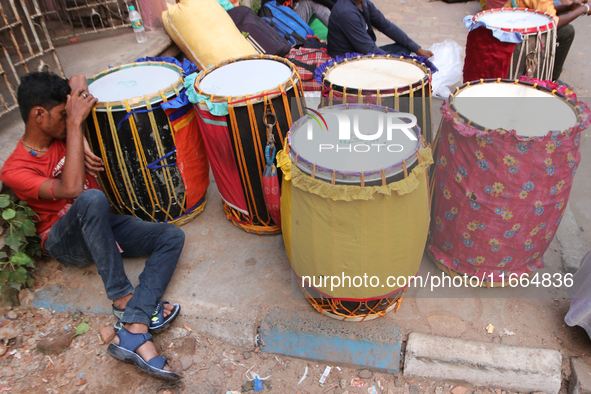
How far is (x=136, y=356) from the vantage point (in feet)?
6.20

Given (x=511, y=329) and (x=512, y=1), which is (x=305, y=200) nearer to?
(x=511, y=329)

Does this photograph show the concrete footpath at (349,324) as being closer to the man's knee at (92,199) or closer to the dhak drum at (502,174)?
the dhak drum at (502,174)

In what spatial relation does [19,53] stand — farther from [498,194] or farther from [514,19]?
[514,19]

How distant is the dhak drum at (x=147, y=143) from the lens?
2197mm

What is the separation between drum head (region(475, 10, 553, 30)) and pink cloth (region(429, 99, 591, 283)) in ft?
5.16

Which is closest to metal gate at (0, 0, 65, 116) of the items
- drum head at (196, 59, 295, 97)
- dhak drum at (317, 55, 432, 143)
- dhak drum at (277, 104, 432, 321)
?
drum head at (196, 59, 295, 97)

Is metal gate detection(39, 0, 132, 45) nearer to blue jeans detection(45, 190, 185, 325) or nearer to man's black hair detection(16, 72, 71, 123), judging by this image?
man's black hair detection(16, 72, 71, 123)

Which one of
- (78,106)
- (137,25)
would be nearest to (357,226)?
(78,106)

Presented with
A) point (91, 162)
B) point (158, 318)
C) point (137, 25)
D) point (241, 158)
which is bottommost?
point (158, 318)

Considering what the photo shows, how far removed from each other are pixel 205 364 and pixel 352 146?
50.5 inches

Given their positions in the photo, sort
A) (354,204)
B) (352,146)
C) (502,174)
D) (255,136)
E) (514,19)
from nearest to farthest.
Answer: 1. (354,204)
2. (352,146)
3. (502,174)
4. (255,136)
5. (514,19)

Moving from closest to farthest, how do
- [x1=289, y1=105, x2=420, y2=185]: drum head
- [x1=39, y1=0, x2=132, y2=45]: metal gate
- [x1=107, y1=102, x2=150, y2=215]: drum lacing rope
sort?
[x1=289, y1=105, x2=420, y2=185]: drum head
[x1=107, y1=102, x2=150, y2=215]: drum lacing rope
[x1=39, y1=0, x2=132, y2=45]: metal gate

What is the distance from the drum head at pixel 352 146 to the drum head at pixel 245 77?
0.48 m

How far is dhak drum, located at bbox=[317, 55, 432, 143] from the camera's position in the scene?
2109 mm
